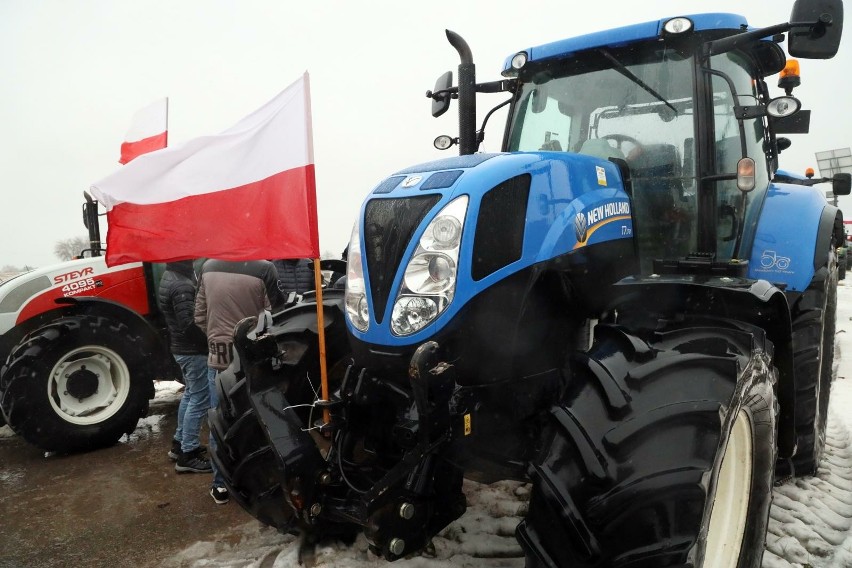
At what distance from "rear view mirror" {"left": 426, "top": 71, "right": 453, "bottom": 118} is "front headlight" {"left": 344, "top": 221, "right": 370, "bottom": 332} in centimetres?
146

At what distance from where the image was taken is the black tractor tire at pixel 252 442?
2646 millimetres

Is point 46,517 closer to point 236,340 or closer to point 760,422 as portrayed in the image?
point 236,340

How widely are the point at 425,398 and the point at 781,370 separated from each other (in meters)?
1.75

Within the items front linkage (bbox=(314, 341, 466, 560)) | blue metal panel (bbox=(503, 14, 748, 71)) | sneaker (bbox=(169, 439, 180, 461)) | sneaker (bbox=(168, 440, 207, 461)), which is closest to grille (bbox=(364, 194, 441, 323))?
front linkage (bbox=(314, 341, 466, 560))

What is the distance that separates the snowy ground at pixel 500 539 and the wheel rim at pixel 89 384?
2508 millimetres

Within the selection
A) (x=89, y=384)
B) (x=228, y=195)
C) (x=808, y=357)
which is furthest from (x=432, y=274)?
(x=89, y=384)

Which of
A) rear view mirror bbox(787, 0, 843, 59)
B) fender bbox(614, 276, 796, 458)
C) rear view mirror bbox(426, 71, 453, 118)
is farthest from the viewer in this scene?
rear view mirror bbox(426, 71, 453, 118)

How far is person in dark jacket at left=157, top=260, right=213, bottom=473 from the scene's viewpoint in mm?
4395

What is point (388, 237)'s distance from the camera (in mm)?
2268

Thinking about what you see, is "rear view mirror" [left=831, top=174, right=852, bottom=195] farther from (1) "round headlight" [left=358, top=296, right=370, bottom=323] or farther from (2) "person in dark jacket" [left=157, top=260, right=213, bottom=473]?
(2) "person in dark jacket" [left=157, top=260, right=213, bottom=473]

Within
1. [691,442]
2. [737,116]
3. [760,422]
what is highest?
[737,116]

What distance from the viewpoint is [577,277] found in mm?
2406

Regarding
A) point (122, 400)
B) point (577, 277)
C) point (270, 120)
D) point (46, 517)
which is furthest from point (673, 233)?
point (122, 400)

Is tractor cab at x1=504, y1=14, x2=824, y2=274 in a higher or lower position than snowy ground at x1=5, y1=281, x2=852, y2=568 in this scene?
higher
